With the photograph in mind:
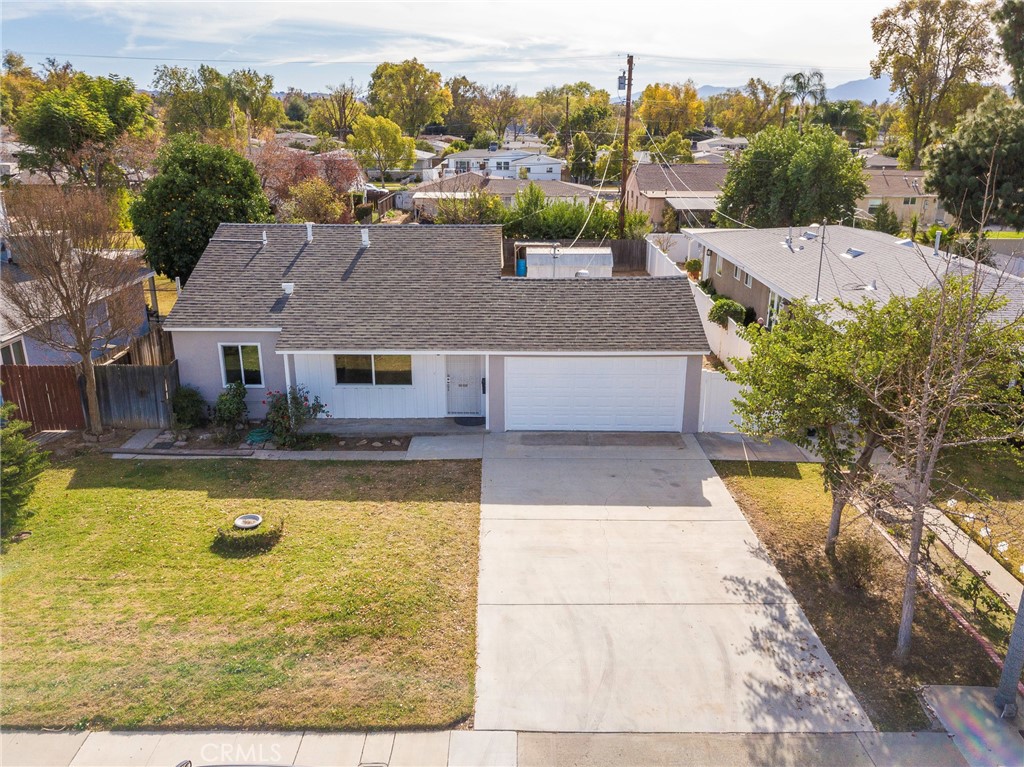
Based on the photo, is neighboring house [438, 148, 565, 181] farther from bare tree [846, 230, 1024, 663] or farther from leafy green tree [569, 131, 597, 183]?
bare tree [846, 230, 1024, 663]

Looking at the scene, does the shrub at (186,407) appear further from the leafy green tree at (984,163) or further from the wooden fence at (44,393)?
the leafy green tree at (984,163)

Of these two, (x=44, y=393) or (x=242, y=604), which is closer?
(x=242, y=604)

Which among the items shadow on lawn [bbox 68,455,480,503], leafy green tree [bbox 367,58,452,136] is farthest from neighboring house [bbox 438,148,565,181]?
shadow on lawn [bbox 68,455,480,503]

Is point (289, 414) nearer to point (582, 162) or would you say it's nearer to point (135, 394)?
point (135, 394)

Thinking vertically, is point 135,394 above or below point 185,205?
below

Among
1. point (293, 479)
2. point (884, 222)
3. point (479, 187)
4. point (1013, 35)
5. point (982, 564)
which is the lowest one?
point (982, 564)

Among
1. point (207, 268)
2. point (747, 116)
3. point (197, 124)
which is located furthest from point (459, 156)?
point (207, 268)

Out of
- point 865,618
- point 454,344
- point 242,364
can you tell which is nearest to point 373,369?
point 454,344
